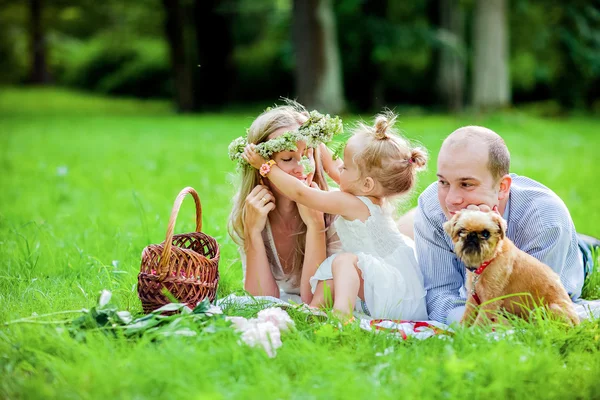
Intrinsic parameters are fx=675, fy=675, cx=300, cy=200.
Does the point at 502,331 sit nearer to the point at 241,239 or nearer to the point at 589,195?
the point at 241,239

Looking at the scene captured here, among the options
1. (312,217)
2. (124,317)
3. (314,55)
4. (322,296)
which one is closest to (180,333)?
(124,317)

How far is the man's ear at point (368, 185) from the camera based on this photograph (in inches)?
156

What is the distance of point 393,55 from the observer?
65.5 ft

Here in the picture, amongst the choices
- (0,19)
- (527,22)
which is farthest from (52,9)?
(527,22)

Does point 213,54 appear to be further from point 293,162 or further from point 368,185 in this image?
point 368,185

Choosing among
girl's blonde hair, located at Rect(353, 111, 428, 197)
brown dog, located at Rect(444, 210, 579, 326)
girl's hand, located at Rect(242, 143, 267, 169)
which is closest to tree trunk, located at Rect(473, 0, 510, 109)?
girl's blonde hair, located at Rect(353, 111, 428, 197)

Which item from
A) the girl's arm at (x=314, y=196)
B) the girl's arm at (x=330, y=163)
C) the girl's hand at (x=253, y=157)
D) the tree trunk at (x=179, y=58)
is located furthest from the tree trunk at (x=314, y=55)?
the girl's arm at (x=314, y=196)

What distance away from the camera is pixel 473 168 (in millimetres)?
3490

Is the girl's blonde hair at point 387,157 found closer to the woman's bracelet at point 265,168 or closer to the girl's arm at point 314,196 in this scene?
the girl's arm at point 314,196

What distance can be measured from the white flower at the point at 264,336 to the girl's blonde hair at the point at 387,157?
119cm

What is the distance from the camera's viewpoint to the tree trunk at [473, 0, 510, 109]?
17641mm

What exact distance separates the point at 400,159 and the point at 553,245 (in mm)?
971

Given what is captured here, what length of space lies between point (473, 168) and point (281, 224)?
1.45 meters

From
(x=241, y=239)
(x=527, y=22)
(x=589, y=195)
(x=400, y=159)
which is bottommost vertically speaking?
(x=589, y=195)
